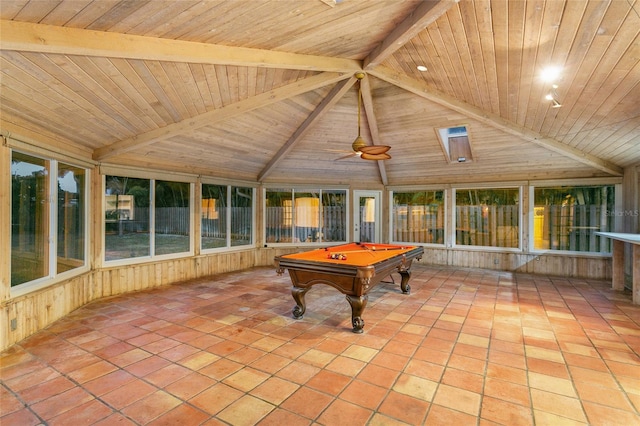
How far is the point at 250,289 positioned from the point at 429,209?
5.30 meters

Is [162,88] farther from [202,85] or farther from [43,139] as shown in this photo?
[43,139]

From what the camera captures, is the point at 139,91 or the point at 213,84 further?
the point at 213,84

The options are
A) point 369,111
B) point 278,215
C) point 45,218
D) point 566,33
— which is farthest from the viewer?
point 278,215

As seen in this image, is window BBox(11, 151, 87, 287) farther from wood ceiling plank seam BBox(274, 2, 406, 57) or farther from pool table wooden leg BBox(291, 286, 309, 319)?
wood ceiling plank seam BBox(274, 2, 406, 57)

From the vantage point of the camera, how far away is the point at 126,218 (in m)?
5.60

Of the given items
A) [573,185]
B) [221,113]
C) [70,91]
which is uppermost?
[221,113]

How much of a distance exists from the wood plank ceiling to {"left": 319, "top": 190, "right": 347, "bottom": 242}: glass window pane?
2368mm

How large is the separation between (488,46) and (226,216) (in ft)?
19.8

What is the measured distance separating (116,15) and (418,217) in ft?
25.3

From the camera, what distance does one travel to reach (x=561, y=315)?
4234 millimetres

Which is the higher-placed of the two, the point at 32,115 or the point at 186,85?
the point at 186,85

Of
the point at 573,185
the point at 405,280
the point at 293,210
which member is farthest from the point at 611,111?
the point at 293,210

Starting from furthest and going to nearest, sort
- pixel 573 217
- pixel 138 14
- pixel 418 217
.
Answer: pixel 418 217
pixel 573 217
pixel 138 14

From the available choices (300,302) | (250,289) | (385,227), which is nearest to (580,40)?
(300,302)
